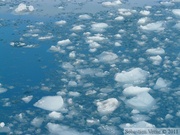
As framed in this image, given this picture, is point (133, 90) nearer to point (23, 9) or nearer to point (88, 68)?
point (88, 68)

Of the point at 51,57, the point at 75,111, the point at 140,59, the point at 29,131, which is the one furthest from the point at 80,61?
the point at 29,131

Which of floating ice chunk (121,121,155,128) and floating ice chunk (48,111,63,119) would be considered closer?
floating ice chunk (121,121,155,128)

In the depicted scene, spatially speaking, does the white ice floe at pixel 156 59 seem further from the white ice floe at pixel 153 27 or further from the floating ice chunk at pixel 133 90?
the white ice floe at pixel 153 27

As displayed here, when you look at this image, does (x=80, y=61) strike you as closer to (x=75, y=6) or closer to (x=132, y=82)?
(x=132, y=82)

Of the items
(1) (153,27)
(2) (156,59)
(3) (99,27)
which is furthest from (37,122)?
(1) (153,27)

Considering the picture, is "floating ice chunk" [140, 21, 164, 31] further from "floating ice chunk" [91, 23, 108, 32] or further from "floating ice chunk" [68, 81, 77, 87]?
"floating ice chunk" [68, 81, 77, 87]

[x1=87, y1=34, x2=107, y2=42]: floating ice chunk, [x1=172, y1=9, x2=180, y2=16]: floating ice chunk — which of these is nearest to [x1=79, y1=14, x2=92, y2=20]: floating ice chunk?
[x1=87, y1=34, x2=107, y2=42]: floating ice chunk
